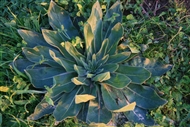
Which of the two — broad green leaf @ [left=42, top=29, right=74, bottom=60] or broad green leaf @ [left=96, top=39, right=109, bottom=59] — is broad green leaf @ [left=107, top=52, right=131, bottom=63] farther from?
broad green leaf @ [left=42, top=29, right=74, bottom=60]

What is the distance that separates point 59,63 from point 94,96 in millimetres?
329

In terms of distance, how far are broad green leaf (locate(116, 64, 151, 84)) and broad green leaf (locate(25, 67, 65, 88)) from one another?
430 millimetres

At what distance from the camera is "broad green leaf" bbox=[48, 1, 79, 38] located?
2455mm

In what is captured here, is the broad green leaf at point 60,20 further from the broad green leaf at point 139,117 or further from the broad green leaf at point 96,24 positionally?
the broad green leaf at point 139,117

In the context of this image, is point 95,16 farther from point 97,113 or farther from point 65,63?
point 97,113

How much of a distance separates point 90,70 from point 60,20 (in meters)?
0.47

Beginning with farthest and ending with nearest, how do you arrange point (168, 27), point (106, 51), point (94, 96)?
1. point (168, 27)
2. point (106, 51)
3. point (94, 96)

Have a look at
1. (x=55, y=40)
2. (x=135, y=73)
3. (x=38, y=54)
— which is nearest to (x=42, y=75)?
(x=38, y=54)

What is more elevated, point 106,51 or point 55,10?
point 55,10

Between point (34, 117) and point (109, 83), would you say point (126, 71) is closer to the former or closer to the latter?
point (109, 83)

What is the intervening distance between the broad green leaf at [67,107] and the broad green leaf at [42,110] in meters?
0.08

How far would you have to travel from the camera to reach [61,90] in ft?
7.27

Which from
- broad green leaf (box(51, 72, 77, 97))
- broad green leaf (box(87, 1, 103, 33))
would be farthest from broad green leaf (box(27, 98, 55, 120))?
broad green leaf (box(87, 1, 103, 33))

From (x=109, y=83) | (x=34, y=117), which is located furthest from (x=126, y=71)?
(x=34, y=117)
